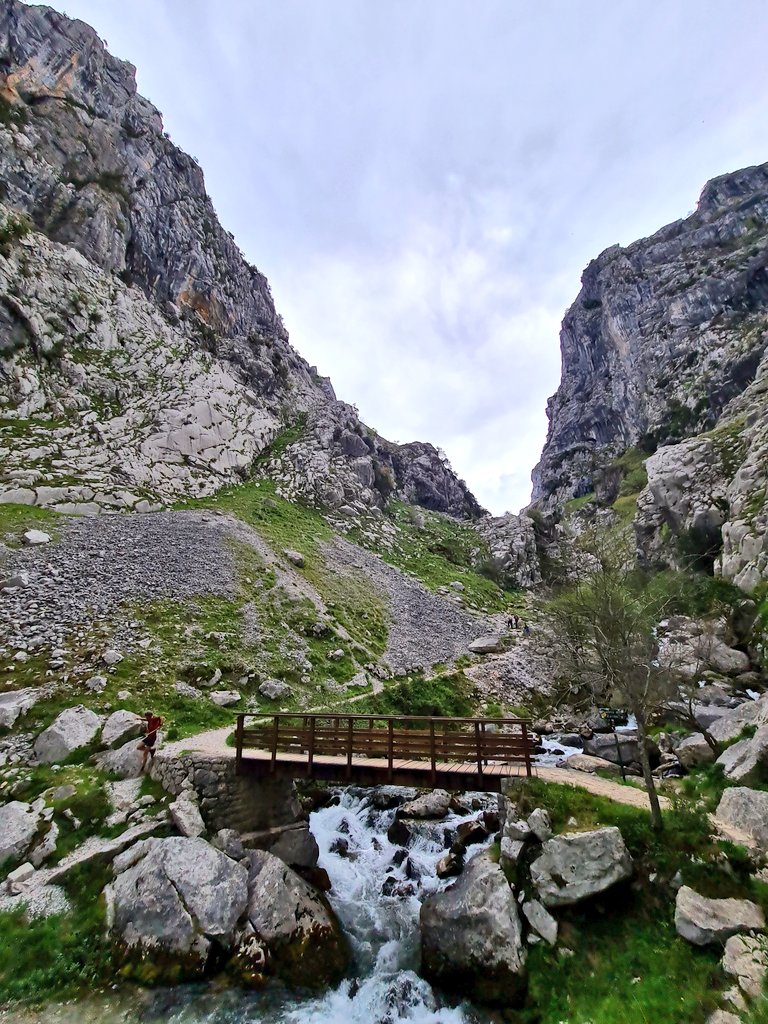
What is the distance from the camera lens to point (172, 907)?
12.6 meters

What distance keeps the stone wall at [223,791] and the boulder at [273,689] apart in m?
8.37

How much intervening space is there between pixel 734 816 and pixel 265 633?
25860mm

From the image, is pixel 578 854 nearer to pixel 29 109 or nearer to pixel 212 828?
pixel 212 828

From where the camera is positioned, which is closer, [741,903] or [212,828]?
[741,903]

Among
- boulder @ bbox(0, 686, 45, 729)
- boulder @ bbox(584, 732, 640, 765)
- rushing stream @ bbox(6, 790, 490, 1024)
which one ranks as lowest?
rushing stream @ bbox(6, 790, 490, 1024)

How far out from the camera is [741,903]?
1042cm

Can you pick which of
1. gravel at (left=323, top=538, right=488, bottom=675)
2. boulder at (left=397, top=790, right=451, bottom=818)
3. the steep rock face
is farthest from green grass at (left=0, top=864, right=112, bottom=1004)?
the steep rock face

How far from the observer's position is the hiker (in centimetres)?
1800

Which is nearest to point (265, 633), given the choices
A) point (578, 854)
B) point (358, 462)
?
point (578, 854)

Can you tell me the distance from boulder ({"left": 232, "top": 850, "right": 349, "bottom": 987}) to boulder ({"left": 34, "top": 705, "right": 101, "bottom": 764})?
845cm

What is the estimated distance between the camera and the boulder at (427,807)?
819 inches

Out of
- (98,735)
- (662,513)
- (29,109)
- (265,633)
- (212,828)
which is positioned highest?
(29,109)

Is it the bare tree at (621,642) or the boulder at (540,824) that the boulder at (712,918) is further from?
the boulder at (540,824)

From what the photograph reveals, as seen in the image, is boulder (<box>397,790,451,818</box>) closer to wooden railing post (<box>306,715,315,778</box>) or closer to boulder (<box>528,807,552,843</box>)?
wooden railing post (<box>306,715,315,778</box>)
